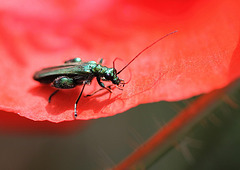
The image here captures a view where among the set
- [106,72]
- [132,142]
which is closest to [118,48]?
[106,72]

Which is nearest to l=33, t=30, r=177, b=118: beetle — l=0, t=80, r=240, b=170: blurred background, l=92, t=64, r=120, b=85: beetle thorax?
l=92, t=64, r=120, b=85: beetle thorax

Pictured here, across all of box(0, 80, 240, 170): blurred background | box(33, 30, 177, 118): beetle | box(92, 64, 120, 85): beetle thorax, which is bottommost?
box(0, 80, 240, 170): blurred background

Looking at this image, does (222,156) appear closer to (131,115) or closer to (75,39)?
(131,115)

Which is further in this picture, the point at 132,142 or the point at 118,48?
the point at 118,48

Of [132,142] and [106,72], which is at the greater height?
[106,72]

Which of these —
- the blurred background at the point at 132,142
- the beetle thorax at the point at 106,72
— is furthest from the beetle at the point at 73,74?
the blurred background at the point at 132,142

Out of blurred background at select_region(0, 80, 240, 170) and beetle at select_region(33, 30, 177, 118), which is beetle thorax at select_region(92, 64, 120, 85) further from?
blurred background at select_region(0, 80, 240, 170)

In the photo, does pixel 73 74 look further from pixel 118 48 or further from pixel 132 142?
pixel 132 142

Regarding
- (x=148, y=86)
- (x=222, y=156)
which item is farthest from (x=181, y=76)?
(x=222, y=156)
